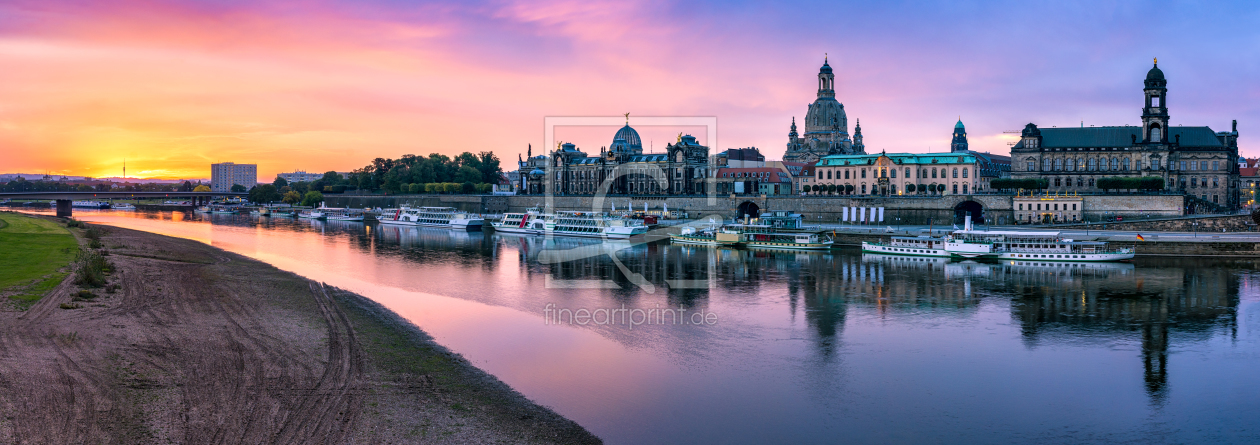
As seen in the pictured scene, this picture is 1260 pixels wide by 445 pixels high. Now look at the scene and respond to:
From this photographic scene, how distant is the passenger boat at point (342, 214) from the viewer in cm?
12056

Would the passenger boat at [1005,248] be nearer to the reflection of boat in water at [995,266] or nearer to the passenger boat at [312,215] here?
the reflection of boat in water at [995,266]

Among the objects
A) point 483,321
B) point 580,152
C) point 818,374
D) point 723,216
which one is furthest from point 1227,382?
A: point 580,152

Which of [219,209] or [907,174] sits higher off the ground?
[907,174]

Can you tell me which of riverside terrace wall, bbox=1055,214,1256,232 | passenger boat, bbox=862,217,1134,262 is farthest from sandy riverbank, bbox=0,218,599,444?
riverside terrace wall, bbox=1055,214,1256,232

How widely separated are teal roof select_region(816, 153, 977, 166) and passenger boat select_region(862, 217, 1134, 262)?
3440 centimetres

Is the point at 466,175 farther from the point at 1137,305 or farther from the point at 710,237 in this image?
the point at 1137,305

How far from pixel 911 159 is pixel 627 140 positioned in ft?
183

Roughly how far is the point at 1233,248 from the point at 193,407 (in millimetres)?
63349

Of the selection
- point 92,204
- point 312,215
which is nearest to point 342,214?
point 312,215

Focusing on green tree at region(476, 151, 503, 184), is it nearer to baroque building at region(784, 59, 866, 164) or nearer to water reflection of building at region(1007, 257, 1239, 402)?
baroque building at region(784, 59, 866, 164)

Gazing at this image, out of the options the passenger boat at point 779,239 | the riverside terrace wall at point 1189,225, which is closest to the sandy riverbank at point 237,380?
the passenger boat at point 779,239

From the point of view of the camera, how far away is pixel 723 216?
102 m

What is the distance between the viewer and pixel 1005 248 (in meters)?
55.5

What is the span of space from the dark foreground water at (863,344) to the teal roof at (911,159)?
42.8m
